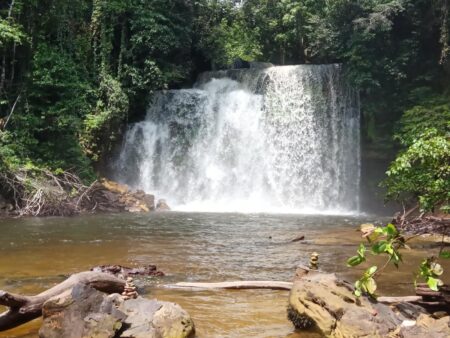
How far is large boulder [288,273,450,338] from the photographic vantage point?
4.20 metres

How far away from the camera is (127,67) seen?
71.6 feet

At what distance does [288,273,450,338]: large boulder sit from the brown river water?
0.63 feet

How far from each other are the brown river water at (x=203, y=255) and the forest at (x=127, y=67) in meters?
3.61

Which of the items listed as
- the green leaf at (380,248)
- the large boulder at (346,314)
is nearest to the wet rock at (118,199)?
the large boulder at (346,314)

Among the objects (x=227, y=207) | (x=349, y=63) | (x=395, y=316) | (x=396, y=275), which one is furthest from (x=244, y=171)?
(x=395, y=316)

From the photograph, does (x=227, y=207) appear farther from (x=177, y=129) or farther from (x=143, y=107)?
(x=143, y=107)

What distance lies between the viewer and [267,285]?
19.4 feet

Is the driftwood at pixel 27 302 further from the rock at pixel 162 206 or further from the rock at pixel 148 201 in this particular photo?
the rock at pixel 162 206

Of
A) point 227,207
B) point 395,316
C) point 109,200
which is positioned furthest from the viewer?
point 227,207

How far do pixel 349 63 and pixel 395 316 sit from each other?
17.6 meters

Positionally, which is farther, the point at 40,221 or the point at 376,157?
the point at 376,157

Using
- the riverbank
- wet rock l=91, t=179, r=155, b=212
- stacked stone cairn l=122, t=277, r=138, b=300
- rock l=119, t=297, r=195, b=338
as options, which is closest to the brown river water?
rock l=119, t=297, r=195, b=338

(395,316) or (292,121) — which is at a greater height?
(292,121)

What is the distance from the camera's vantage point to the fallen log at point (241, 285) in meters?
5.89
